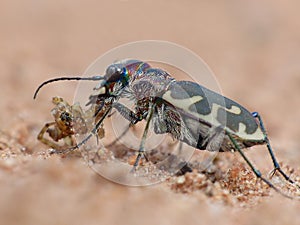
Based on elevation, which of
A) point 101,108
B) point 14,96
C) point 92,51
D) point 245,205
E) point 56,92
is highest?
point 92,51

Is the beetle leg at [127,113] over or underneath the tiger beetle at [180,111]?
underneath

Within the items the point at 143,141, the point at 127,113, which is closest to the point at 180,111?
the point at 143,141

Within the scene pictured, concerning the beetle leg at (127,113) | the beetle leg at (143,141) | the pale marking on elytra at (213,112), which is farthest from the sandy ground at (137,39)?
the beetle leg at (127,113)

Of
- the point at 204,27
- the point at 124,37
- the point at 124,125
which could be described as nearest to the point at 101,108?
the point at 124,125

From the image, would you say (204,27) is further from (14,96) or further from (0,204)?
(0,204)

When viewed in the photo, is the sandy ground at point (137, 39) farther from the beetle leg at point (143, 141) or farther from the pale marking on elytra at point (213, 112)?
the pale marking on elytra at point (213, 112)
